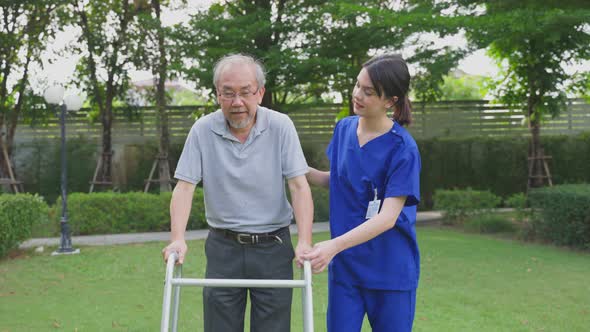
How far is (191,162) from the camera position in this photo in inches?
104

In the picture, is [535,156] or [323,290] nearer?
[323,290]

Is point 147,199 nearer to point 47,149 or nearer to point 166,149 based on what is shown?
point 166,149

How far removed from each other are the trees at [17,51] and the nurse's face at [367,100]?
496 inches

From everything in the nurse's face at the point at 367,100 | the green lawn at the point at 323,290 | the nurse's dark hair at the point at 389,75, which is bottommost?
the green lawn at the point at 323,290

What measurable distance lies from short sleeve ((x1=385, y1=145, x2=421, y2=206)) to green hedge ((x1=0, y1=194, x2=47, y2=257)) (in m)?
7.13

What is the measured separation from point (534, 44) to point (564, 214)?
3.21m

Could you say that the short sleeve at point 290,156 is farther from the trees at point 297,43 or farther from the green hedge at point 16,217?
the trees at point 297,43

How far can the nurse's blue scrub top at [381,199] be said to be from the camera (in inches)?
98.3

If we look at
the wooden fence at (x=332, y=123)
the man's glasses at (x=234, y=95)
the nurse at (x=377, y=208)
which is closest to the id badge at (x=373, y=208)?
the nurse at (x=377, y=208)

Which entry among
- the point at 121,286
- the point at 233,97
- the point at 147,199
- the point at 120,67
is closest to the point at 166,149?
the point at 120,67

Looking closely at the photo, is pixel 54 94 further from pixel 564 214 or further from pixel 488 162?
pixel 488 162

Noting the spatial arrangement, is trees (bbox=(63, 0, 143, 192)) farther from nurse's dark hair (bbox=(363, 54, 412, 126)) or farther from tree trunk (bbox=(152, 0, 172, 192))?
nurse's dark hair (bbox=(363, 54, 412, 126))

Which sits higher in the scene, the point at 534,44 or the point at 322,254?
the point at 534,44

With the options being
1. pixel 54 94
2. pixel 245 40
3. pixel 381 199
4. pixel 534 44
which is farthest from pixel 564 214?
pixel 381 199
